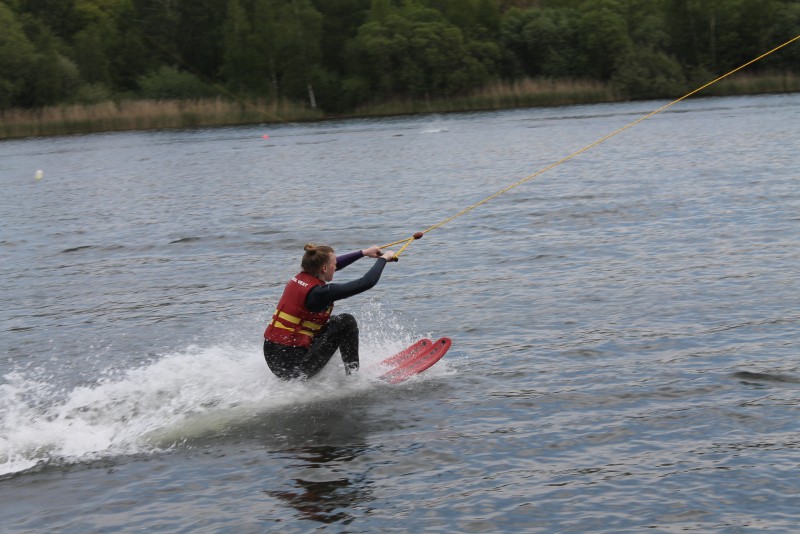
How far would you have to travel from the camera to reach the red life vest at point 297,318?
1013 centimetres

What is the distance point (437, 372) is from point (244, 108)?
6479 centimetres

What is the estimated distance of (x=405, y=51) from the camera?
262ft

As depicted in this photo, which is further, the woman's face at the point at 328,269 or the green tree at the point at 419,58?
the green tree at the point at 419,58

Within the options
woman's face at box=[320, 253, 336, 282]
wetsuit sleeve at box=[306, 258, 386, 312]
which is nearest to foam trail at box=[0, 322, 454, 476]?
wetsuit sleeve at box=[306, 258, 386, 312]

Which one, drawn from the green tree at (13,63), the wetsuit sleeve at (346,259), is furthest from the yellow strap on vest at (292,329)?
the green tree at (13,63)

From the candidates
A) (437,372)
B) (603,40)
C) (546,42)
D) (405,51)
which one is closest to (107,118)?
(405,51)

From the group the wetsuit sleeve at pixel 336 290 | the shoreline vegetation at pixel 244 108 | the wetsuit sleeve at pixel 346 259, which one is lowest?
the wetsuit sleeve at pixel 336 290

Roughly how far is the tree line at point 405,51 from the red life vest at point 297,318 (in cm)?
6130

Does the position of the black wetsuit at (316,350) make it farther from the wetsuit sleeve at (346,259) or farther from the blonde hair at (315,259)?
the wetsuit sleeve at (346,259)

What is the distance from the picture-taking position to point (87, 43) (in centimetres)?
8694

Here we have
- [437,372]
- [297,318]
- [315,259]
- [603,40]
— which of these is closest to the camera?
[315,259]

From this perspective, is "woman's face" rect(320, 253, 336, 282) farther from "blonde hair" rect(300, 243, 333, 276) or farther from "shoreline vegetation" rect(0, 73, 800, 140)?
"shoreline vegetation" rect(0, 73, 800, 140)

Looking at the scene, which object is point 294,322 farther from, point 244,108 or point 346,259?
point 244,108

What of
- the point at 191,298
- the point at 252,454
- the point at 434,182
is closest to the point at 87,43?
the point at 434,182
